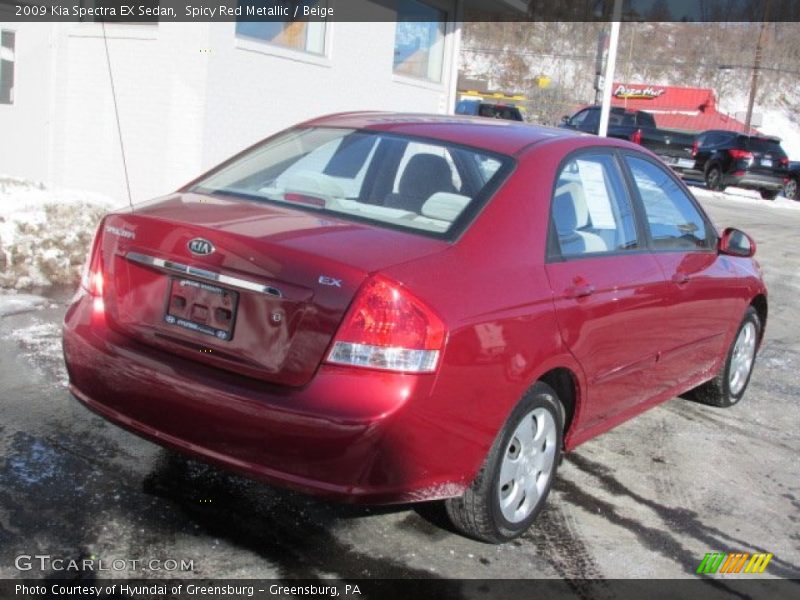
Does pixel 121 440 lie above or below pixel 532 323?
below

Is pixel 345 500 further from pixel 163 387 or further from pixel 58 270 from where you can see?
pixel 58 270

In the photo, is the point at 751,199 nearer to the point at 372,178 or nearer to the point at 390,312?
the point at 372,178

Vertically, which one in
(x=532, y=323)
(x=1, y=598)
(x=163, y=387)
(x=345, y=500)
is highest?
(x=532, y=323)

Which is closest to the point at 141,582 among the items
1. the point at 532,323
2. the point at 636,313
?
the point at 532,323

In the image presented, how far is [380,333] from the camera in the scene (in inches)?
112

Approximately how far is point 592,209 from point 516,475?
1.28 metres

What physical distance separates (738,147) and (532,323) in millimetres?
23659

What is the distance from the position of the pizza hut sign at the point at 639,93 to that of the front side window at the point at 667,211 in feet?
142

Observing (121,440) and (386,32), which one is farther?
(386,32)

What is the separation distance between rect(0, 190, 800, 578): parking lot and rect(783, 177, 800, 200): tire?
2348cm

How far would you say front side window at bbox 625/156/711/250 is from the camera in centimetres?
442

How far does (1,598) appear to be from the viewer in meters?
2.82

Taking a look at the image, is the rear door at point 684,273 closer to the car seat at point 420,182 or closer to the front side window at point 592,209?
the front side window at point 592,209

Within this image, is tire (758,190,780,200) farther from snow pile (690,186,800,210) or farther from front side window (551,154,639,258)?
front side window (551,154,639,258)
